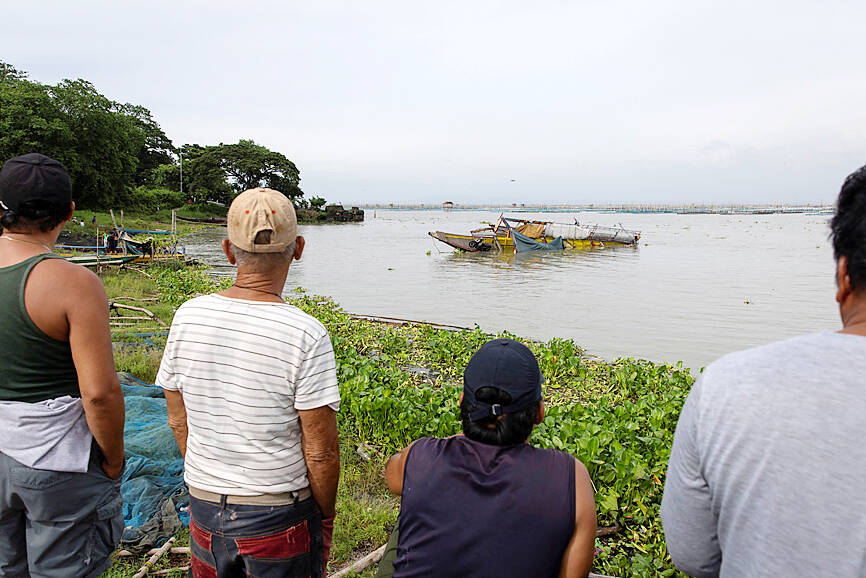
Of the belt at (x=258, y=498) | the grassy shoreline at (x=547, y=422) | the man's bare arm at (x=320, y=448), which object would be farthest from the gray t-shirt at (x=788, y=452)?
the grassy shoreline at (x=547, y=422)

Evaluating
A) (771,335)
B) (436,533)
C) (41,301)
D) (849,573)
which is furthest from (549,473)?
(771,335)

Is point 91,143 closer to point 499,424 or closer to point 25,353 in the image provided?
point 25,353

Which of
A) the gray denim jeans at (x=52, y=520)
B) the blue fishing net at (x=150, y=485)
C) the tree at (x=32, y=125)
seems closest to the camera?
the gray denim jeans at (x=52, y=520)

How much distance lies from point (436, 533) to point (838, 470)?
1.05 metres

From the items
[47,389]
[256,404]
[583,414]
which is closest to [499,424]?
[256,404]

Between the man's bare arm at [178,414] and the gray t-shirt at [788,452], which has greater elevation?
the gray t-shirt at [788,452]

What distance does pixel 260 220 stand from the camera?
193cm

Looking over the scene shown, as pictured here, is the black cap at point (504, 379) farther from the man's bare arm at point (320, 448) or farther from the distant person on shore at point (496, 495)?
the man's bare arm at point (320, 448)

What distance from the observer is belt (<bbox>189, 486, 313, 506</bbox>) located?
6.43 feet

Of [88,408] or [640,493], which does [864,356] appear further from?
[640,493]

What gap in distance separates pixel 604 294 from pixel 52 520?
55.4ft

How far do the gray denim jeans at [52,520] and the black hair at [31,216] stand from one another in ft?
2.83

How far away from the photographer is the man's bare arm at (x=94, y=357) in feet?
6.40

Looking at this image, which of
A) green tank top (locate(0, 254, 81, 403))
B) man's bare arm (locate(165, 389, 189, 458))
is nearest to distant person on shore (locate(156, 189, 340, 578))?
man's bare arm (locate(165, 389, 189, 458))
